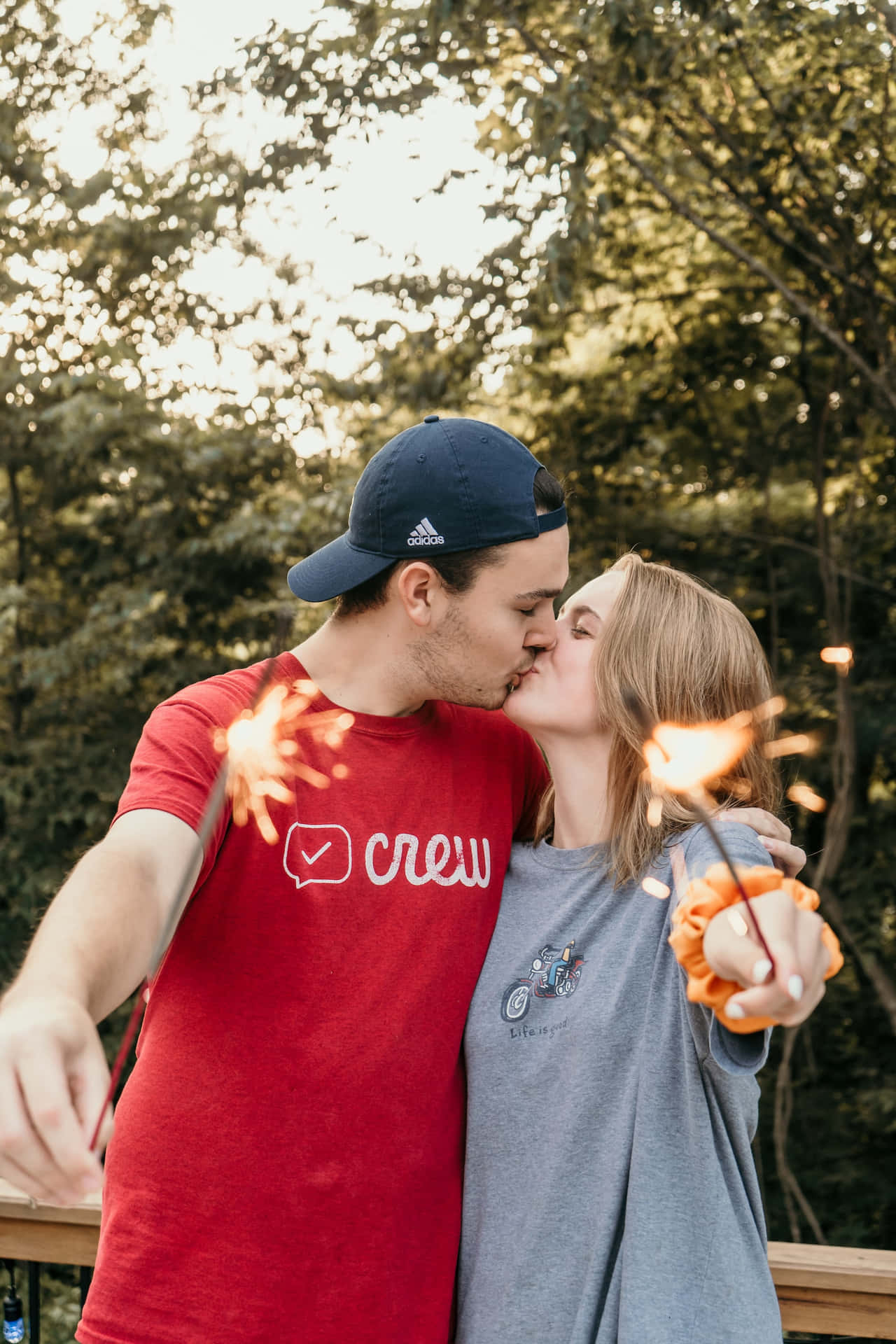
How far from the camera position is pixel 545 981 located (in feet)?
5.32

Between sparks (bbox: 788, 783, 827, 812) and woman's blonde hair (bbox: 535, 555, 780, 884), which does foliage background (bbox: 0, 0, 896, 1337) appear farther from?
woman's blonde hair (bbox: 535, 555, 780, 884)

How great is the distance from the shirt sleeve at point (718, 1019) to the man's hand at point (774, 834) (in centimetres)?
5

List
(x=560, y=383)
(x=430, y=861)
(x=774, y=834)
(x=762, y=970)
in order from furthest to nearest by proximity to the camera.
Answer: (x=560, y=383) → (x=430, y=861) → (x=774, y=834) → (x=762, y=970)

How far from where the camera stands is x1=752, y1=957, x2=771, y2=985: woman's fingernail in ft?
3.19

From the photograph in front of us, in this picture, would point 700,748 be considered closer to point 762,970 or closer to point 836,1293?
point 762,970

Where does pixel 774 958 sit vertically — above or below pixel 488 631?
below

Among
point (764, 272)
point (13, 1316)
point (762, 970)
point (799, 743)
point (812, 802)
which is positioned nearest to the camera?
point (762, 970)

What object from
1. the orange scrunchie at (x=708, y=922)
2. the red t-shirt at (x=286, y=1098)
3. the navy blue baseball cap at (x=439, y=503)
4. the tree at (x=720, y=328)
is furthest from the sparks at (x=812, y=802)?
the orange scrunchie at (x=708, y=922)

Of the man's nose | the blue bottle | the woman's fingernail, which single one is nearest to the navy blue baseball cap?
the man's nose

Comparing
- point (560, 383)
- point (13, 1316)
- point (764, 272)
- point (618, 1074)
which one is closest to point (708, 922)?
point (618, 1074)

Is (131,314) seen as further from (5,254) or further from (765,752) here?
(765,752)

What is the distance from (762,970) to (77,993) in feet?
2.06

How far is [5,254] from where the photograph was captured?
629 cm

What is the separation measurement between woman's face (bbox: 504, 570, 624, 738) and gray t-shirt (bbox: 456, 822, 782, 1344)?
31 cm
